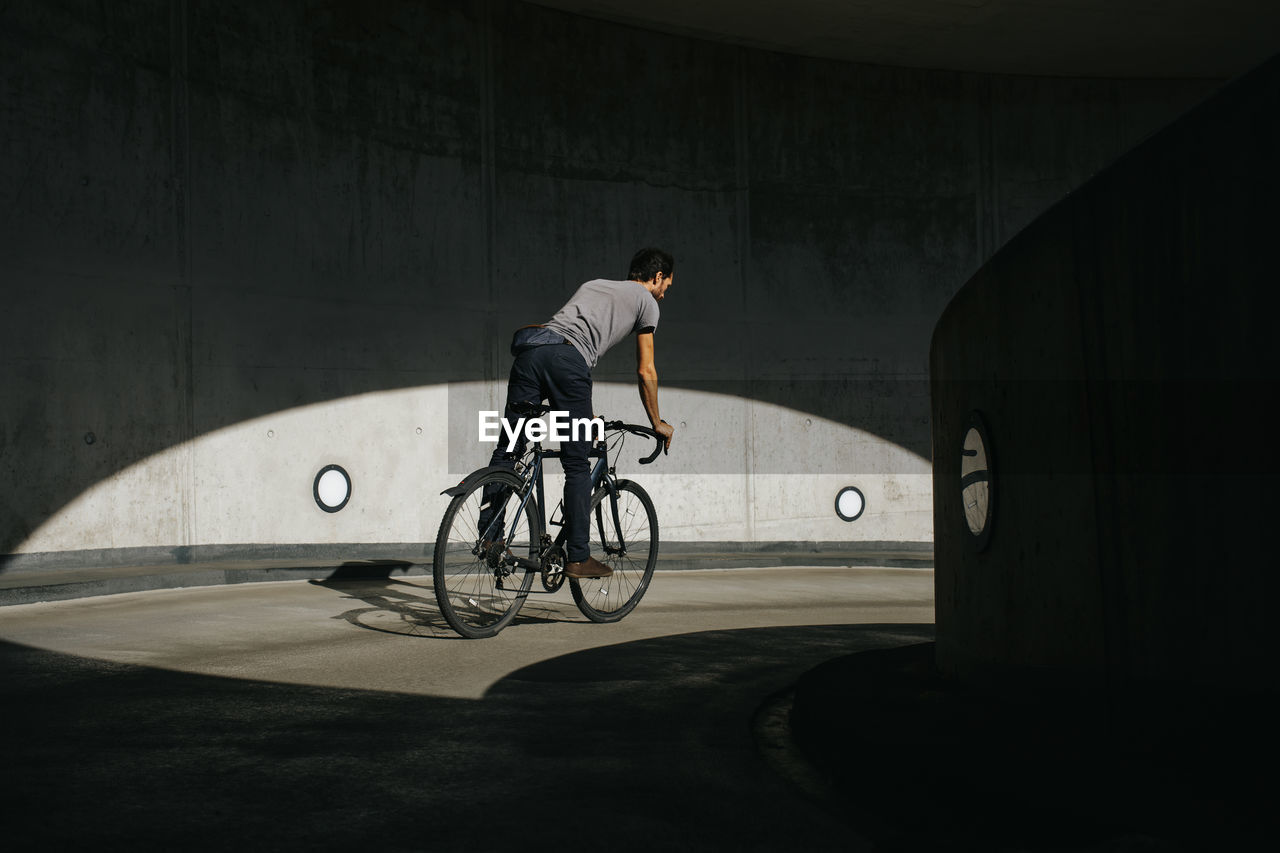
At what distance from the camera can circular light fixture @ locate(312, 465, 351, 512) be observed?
372 inches

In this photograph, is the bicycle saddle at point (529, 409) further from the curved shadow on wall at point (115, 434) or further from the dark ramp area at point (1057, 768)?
the curved shadow on wall at point (115, 434)

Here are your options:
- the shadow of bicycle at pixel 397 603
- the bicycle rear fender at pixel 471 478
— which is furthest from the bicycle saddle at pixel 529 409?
the shadow of bicycle at pixel 397 603

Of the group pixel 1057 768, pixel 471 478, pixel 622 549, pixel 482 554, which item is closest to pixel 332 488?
pixel 622 549

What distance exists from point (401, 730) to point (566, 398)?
239cm

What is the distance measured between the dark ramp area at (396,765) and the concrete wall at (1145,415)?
2.81 feet

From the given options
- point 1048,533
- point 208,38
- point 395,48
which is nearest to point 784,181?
point 395,48

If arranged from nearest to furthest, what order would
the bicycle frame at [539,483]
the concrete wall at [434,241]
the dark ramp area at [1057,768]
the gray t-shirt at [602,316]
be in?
the dark ramp area at [1057,768], the bicycle frame at [539,483], the gray t-shirt at [602,316], the concrete wall at [434,241]

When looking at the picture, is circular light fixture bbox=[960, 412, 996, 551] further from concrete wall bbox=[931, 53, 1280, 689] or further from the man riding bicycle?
the man riding bicycle

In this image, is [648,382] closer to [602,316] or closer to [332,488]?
[602,316]

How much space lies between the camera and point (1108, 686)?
2.69 meters

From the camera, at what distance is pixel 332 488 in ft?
31.3

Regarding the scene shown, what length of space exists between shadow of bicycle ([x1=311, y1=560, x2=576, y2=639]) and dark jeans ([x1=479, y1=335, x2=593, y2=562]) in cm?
72

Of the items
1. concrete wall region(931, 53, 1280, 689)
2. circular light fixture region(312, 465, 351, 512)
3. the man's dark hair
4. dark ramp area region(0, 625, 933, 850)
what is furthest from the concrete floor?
circular light fixture region(312, 465, 351, 512)

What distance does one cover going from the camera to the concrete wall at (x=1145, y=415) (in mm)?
2201
